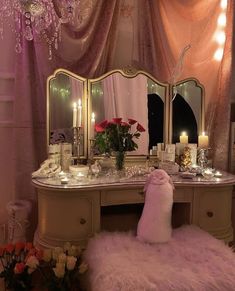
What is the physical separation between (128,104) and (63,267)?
1224 mm

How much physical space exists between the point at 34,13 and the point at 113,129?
0.90m

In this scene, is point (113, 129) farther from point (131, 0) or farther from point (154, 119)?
point (131, 0)

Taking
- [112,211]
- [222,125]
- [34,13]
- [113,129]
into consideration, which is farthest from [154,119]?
[34,13]

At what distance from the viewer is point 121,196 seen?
1973 millimetres

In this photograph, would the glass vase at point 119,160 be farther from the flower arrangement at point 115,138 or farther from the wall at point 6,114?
the wall at point 6,114

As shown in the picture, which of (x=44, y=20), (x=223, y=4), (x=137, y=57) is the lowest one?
(x=137, y=57)

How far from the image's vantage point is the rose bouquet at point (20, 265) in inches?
72.3

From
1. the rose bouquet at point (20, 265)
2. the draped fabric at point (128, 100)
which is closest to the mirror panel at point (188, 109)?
the draped fabric at point (128, 100)

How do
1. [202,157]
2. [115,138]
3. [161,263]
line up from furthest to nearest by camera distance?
[202,157] → [115,138] → [161,263]

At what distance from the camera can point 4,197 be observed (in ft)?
8.18

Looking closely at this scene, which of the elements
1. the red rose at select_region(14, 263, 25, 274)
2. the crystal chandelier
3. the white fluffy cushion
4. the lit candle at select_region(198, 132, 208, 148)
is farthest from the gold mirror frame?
the red rose at select_region(14, 263, 25, 274)

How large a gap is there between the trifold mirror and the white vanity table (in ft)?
1.56

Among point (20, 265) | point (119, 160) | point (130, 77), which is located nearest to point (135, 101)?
point (130, 77)

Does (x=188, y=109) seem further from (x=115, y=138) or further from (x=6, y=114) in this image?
(x=6, y=114)
